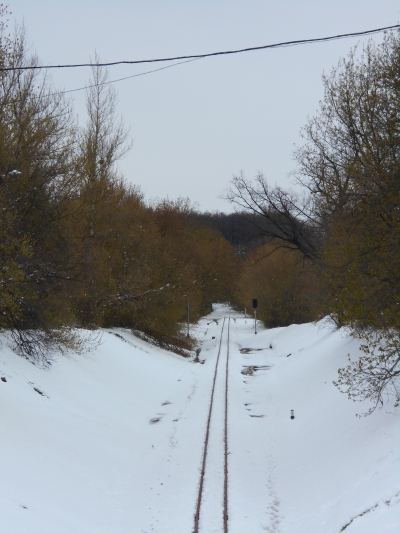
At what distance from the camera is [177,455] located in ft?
37.7

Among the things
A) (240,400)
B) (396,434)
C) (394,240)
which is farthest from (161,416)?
(394,240)

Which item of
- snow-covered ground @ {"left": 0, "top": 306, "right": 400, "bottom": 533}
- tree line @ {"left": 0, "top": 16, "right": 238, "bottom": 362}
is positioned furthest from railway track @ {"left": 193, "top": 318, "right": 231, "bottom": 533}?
tree line @ {"left": 0, "top": 16, "right": 238, "bottom": 362}

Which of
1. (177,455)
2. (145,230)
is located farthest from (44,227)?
(145,230)

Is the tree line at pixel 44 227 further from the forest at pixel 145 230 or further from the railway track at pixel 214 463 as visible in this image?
the railway track at pixel 214 463

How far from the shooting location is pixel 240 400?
1730cm

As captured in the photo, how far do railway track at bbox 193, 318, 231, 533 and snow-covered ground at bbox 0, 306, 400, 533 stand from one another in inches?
2.5

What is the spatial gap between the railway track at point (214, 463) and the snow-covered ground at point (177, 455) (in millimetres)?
63

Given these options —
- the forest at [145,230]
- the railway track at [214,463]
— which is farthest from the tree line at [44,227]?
the railway track at [214,463]

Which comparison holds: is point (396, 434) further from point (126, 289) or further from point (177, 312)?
point (177, 312)

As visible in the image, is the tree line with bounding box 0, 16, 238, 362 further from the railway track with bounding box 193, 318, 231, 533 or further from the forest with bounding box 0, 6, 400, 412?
the railway track with bounding box 193, 318, 231, 533

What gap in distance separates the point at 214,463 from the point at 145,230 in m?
20.4

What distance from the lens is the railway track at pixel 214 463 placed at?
26.7ft

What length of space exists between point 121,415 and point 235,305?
210 feet

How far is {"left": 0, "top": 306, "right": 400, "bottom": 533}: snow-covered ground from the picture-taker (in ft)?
A: 25.5
